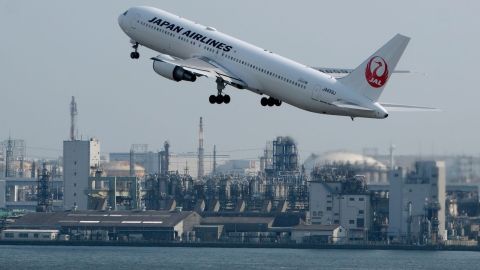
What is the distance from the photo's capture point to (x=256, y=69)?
365ft

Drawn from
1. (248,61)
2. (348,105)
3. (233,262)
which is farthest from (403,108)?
(233,262)

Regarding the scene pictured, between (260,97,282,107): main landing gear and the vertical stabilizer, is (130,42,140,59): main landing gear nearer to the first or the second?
(260,97,282,107): main landing gear

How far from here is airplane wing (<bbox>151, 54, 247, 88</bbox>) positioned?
113 m

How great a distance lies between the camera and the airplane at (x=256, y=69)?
106 metres

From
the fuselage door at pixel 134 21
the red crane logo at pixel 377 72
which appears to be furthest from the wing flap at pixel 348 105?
the fuselage door at pixel 134 21

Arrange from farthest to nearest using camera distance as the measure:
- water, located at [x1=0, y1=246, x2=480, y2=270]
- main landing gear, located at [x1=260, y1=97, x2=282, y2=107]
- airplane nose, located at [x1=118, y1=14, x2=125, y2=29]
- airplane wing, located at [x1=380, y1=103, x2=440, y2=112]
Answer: water, located at [x1=0, y1=246, x2=480, y2=270]
airplane nose, located at [x1=118, y1=14, x2=125, y2=29]
main landing gear, located at [x1=260, y1=97, x2=282, y2=107]
airplane wing, located at [x1=380, y1=103, x2=440, y2=112]

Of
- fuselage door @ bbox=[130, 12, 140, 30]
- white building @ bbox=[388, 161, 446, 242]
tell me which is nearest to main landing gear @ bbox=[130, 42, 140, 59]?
fuselage door @ bbox=[130, 12, 140, 30]

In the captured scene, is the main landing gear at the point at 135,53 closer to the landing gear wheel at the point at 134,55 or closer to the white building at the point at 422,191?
the landing gear wheel at the point at 134,55

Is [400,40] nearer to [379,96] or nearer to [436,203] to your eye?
[379,96]

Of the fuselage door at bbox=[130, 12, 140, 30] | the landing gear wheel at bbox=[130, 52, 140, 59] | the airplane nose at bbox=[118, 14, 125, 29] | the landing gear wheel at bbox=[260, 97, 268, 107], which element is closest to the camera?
the landing gear wheel at bbox=[260, 97, 268, 107]

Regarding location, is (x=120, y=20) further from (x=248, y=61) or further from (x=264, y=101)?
(x=248, y=61)

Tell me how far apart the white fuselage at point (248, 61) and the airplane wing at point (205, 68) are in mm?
394

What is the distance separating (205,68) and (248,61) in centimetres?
366

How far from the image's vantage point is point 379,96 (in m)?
106
